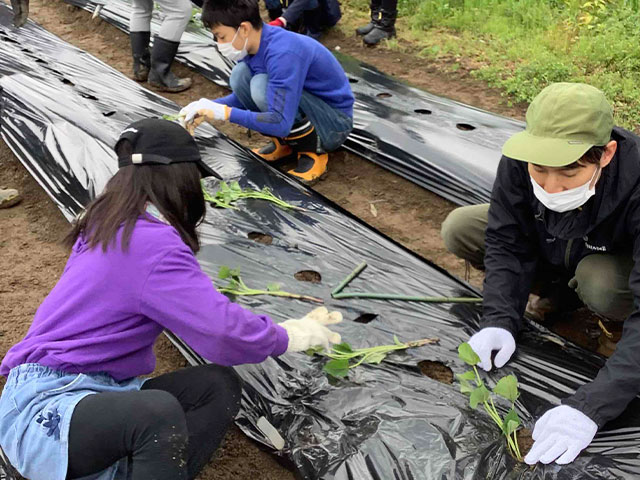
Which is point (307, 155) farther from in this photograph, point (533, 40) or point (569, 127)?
point (533, 40)

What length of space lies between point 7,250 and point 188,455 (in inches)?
65.5

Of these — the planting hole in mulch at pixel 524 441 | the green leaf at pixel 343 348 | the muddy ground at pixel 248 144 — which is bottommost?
the muddy ground at pixel 248 144

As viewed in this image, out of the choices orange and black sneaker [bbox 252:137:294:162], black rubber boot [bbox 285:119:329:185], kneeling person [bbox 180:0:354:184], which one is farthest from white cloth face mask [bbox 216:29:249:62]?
orange and black sneaker [bbox 252:137:294:162]

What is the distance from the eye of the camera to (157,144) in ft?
4.84

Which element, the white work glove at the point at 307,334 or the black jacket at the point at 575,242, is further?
the white work glove at the point at 307,334

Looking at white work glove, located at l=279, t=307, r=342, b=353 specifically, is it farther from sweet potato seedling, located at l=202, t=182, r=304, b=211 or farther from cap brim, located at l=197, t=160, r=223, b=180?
cap brim, located at l=197, t=160, r=223, b=180

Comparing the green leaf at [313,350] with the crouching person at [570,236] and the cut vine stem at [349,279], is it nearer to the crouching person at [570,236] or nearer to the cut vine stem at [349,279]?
the cut vine stem at [349,279]

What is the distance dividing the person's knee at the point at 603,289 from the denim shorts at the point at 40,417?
1390 millimetres

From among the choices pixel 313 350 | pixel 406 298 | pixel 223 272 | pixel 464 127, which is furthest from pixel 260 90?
pixel 313 350

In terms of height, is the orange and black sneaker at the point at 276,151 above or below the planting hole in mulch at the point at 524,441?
below

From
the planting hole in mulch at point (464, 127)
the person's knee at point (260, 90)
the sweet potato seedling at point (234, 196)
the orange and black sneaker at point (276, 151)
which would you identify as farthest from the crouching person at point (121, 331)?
the planting hole in mulch at point (464, 127)

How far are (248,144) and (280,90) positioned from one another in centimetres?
92

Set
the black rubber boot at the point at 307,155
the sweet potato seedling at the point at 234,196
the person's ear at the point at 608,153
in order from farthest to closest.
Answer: the black rubber boot at the point at 307,155 → the sweet potato seedling at the point at 234,196 → the person's ear at the point at 608,153

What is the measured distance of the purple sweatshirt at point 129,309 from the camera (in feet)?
4.59
